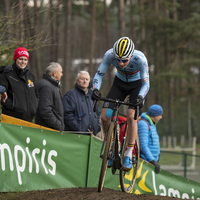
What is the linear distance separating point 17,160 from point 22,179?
0.33 metres

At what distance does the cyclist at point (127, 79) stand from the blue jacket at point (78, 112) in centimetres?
181

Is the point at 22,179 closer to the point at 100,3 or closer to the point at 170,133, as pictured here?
the point at 170,133

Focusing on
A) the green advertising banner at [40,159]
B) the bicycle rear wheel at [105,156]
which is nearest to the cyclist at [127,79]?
the bicycle rear wheel at [105,156]

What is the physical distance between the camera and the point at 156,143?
898 cm

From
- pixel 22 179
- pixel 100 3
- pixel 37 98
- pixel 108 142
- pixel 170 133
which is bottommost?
pixel 170 133

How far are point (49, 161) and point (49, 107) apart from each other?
48.5 inches

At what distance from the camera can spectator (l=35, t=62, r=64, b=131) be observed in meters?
8.27

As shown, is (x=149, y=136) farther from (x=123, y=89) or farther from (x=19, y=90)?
(x=19, y=90)

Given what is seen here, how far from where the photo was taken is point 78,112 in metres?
8.84

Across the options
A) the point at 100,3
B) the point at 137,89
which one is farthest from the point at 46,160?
the point at 100,3

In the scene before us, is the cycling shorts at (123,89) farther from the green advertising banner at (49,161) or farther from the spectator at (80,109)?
the spectator at (80,109)

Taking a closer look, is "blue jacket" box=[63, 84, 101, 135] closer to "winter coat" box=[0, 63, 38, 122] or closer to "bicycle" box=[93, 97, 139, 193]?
"winter coat" box=[0, 63, 38, 122]

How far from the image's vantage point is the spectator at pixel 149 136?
28.7 feet

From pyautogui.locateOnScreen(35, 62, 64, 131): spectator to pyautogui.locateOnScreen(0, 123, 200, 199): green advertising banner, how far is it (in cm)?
57
